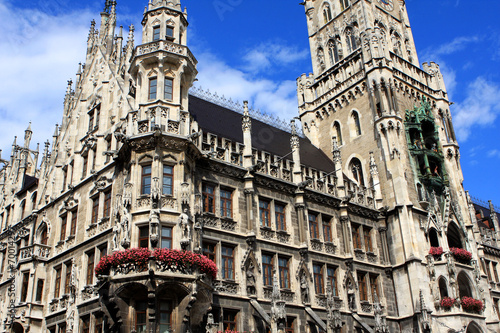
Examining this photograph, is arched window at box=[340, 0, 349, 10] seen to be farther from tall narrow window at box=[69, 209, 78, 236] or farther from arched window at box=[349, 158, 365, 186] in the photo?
tall narrow window at box=[69, 209, 78, 236]

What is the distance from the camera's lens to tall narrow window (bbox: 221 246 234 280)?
26062mm

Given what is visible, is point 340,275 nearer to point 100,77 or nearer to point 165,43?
point 165,43

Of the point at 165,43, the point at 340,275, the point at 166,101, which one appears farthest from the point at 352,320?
the point at 165,43

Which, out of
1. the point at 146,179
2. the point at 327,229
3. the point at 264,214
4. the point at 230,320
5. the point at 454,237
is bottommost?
the point at 230,320

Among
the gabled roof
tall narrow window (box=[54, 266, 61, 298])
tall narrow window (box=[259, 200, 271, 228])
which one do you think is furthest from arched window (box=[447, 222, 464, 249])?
tall narrow window (box=[54, 266, 61, 298])

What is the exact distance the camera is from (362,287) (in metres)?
31.9

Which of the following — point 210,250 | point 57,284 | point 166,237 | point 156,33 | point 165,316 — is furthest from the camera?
point 156,33

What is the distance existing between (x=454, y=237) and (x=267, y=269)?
16651 millimetres

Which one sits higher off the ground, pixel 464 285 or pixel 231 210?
pixel 231 210

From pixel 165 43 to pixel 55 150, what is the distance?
12.1 metres

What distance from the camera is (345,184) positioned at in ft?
115

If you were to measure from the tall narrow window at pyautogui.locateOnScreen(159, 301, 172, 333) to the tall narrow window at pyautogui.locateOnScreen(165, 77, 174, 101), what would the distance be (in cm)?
1058

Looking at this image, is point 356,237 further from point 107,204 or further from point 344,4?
point 344,4

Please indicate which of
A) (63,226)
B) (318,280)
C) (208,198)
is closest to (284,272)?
(318,280)
